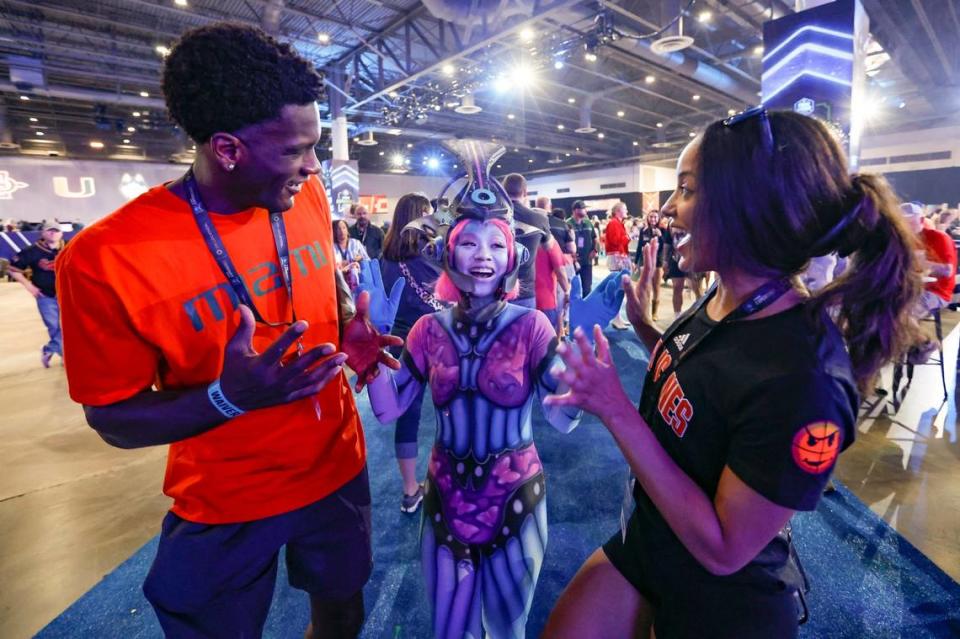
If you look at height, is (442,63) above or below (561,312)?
above

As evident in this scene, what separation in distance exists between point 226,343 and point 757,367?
1.39 m

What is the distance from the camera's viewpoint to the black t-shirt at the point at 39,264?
21.3ft

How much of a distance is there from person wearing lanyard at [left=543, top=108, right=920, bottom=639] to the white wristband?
0.81m

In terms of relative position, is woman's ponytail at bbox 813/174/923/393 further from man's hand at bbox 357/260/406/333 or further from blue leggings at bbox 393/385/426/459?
blue leggings at bbox 393/385/426/459

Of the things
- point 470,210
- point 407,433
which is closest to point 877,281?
point 470,210

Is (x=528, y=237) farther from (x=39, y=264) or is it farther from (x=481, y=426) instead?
(x=39, y=264)

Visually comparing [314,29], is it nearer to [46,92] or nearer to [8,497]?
[46,92]

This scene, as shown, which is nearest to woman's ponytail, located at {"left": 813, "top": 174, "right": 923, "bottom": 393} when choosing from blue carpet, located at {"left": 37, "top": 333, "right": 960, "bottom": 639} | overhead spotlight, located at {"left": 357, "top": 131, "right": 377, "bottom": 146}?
blue carpet, located at {"left": 37, "top": 333, "right": 960, "bottom": 639}

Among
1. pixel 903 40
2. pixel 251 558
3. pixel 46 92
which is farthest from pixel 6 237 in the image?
pixel 903 40

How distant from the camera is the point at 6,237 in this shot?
1606cm

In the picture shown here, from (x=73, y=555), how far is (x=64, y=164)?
23.2 meters

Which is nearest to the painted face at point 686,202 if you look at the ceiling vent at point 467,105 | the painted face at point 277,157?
the painted face at point 277,157

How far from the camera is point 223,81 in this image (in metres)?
1.28

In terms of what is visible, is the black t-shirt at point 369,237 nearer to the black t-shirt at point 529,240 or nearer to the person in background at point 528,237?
the person in background at point 528,237
